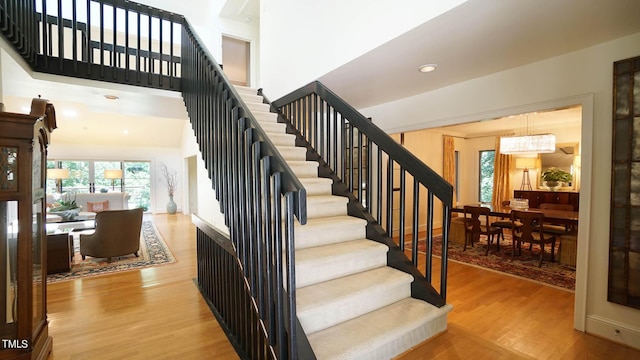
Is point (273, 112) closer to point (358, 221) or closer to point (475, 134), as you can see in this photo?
point (358, 221)

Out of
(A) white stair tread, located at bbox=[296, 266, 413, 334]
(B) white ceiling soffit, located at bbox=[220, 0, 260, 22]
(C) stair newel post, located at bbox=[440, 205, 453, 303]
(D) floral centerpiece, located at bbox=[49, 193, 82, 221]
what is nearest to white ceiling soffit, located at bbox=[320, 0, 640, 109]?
(C) stair newel post, located at bbox=[440, 205, 453, 303]

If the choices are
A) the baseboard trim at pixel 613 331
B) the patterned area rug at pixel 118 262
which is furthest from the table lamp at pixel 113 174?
the baseboard trim at pixel 613 331

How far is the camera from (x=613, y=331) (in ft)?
7.73

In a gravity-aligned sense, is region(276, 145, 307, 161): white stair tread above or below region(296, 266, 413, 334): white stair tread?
above

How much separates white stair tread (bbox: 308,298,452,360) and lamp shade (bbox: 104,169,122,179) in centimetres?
1021

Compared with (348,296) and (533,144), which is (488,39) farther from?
(533,144)

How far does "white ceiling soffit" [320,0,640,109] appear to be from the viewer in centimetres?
184

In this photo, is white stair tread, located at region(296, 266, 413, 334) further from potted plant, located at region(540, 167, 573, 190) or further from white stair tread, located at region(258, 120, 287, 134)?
potted plant, located at region(540, 167, 573, 190)

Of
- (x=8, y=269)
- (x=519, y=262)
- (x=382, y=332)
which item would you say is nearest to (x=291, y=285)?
(x=382, y=332)

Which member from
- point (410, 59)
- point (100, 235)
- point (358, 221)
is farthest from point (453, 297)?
Answer: point (100, 235)

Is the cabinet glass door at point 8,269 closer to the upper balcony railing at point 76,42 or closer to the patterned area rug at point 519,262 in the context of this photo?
the upper balcony railing at point 76,42

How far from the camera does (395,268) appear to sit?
2.24 m

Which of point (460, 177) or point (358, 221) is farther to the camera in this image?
point (460, 177)

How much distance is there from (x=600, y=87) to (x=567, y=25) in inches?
29.3
